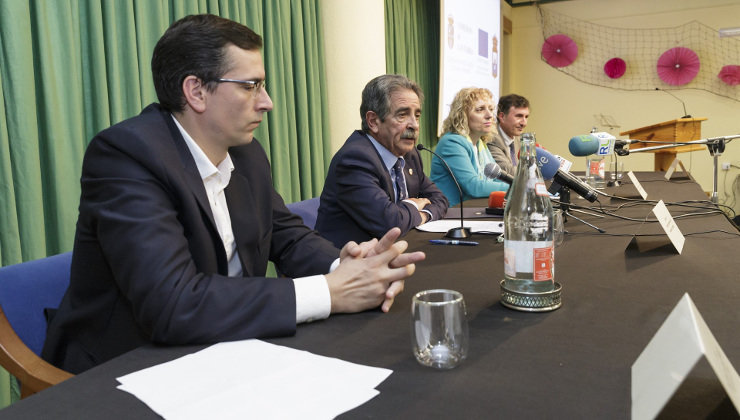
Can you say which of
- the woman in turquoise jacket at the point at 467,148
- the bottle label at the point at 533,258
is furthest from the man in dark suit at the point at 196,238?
the woman in turquoise jacket at the point at 467,148

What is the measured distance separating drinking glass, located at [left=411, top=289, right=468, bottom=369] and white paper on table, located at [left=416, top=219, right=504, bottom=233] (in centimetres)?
97

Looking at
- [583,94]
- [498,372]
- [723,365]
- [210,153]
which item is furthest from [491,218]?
[583,94]

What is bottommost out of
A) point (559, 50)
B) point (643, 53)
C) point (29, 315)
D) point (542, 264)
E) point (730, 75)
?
point (29, 315)

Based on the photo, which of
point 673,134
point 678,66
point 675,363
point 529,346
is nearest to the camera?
point 675,363

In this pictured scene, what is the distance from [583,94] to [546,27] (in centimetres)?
99

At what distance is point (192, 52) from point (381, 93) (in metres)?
1.16

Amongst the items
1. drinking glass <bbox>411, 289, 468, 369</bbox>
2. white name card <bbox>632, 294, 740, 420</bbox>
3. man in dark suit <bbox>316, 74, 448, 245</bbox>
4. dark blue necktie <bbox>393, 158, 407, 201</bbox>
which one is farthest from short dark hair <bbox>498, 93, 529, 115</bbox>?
white name card <bbox>632, 294, 740, 420</bbox>

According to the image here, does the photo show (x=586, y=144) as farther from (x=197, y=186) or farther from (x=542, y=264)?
(x=197, y=186)

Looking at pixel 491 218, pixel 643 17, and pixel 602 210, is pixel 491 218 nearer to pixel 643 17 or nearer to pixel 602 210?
pixel 602 210

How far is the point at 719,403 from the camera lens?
2.00 ft

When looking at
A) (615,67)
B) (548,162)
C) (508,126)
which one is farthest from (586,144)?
(615,67)

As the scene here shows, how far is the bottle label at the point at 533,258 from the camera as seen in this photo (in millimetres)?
945

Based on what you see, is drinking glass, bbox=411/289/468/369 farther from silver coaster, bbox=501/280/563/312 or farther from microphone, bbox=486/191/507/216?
microphone, bbox=486/191/507/216

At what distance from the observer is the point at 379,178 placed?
210 centimetres
